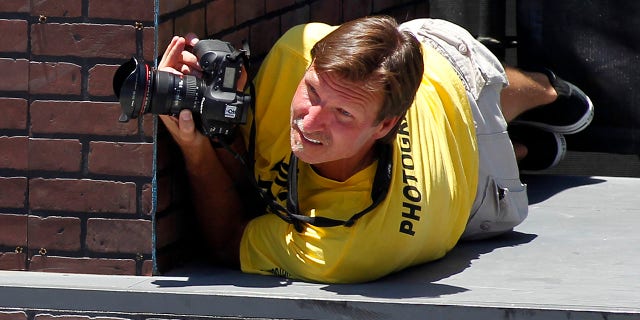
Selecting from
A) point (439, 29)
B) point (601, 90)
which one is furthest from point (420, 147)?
point (601, 90)

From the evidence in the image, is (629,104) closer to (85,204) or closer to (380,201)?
(380,201)

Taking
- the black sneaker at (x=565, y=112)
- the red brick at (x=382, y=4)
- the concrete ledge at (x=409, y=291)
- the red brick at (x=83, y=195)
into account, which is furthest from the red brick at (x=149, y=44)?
the black sneaker at (x=565, y=112)

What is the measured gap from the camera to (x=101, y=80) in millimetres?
3121

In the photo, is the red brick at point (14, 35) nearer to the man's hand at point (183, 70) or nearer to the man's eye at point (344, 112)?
the man's hand at point (183, 70)

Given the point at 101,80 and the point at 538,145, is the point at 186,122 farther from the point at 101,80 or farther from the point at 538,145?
the point at 538,145

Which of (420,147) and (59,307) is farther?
(420,147)

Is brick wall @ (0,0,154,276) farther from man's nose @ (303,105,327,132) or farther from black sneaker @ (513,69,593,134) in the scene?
black sneaker @ (513,69,593,134)

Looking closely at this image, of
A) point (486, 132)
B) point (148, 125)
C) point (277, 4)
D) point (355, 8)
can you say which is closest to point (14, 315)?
point (148, 125)

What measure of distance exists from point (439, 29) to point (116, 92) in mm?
1315

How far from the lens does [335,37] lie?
3031mm

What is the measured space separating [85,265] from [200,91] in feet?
1.86

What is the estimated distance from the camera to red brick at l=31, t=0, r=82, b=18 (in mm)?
3092

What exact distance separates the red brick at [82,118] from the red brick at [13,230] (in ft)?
0.82

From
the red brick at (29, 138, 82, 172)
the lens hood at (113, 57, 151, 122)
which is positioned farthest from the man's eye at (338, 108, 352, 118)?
the red brick at (29, 138, 82, 172)
